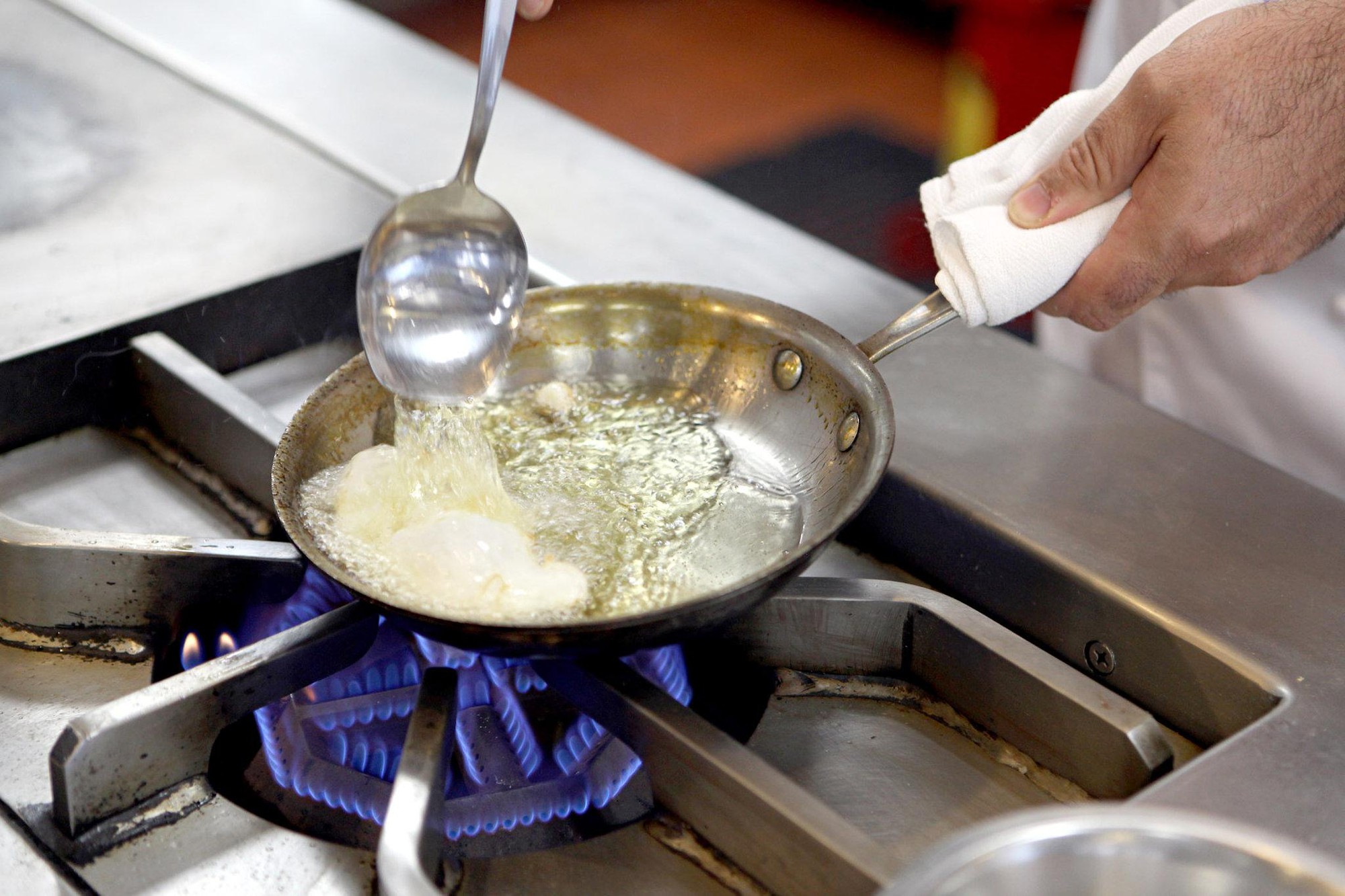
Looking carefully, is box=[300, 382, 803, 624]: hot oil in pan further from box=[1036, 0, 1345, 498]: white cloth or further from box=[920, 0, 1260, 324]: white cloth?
box=[1036, 0, 1345, 498]: white cloth

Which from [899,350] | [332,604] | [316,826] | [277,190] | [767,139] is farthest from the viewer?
[767,139]

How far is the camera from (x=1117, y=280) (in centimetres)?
79

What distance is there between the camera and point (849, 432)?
0.75 meters

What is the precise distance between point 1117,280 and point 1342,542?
200 mm

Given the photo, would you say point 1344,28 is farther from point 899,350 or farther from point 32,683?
point 32,683

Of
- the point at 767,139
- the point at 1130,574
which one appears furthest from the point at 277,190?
the point at 767,139

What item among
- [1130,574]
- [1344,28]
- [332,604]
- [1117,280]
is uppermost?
[1344,28]

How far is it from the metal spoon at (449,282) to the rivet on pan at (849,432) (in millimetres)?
209

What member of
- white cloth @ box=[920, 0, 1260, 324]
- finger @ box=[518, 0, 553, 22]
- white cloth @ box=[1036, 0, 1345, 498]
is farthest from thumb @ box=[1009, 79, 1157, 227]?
finger @ box=[518, 0, 553, 22]

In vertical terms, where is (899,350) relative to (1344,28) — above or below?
below

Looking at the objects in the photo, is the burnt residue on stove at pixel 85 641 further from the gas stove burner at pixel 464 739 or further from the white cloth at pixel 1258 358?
the white cloth at pixel 1258 358

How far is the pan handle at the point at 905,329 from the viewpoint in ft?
2.50

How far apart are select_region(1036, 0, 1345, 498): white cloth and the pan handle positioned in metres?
0.29

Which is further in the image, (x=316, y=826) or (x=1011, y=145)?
(x=1011, y=145)
